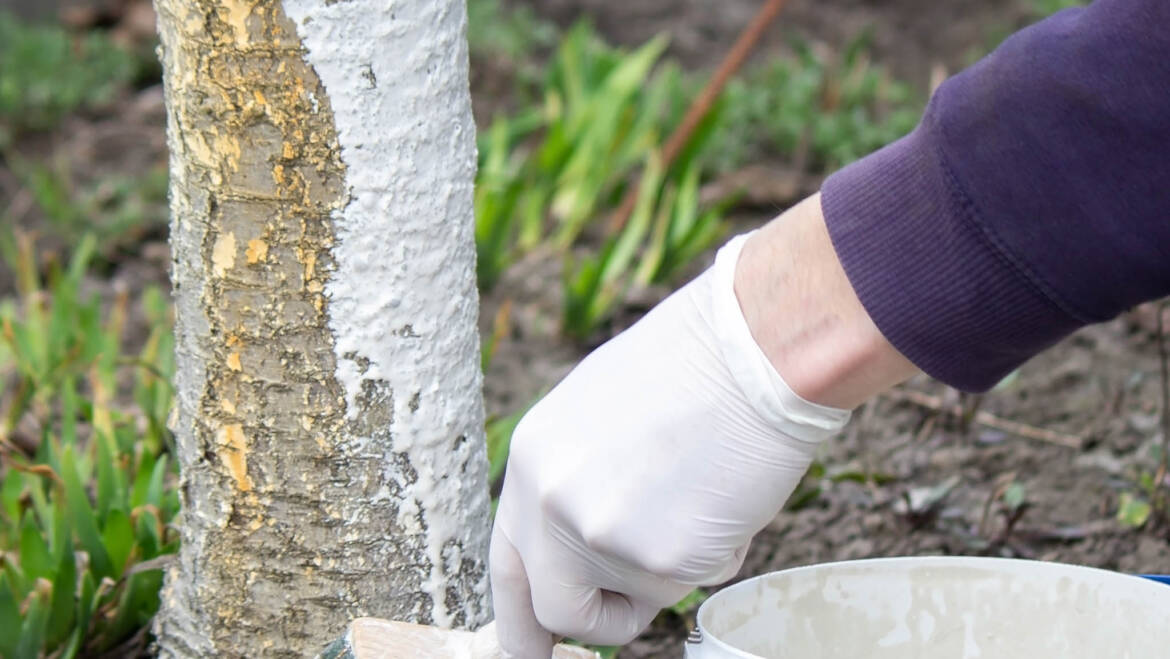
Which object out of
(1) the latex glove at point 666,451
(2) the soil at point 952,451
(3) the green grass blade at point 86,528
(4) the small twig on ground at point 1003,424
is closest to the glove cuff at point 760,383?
(1) the latex glove at point 666,451

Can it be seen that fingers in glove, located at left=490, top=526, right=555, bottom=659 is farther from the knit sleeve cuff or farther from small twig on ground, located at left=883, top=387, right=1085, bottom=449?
small twig on ground, located at left=883, top=387, right=1085, bottom=449

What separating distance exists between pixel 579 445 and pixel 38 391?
1310 millimetres

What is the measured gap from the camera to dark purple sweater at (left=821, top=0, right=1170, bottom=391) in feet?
2.37

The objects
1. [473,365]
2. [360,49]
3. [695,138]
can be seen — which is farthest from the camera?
[695,138]

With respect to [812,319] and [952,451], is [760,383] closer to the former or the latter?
[812,319]

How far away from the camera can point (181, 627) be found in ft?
3.92

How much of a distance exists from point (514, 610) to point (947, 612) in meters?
0.37

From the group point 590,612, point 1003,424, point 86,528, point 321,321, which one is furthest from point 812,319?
point 1003,424

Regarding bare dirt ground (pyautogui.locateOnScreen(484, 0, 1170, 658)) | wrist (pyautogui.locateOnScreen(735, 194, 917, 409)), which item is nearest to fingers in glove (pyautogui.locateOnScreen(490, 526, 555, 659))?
wrist (pyautogui.locateOnScreen(735, 194, 917, 409))

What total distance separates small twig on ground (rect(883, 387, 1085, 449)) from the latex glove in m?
1.05

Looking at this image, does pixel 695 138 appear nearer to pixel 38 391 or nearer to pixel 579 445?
pixel 38 391

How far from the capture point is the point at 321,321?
105cm

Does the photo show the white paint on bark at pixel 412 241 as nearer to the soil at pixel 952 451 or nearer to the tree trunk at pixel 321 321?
the tree trunk at pixel 321 321

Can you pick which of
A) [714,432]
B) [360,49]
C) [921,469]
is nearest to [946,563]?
[714,432]
